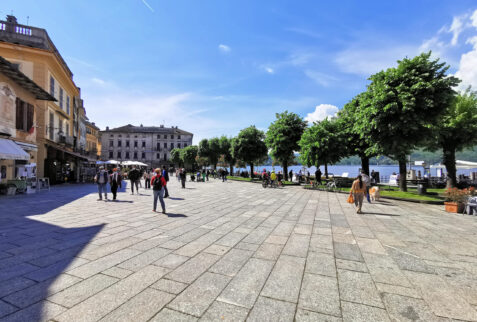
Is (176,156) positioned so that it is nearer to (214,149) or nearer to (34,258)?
(214,149)

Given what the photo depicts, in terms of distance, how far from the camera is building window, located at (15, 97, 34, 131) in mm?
15726

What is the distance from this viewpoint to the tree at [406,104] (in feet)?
46.1

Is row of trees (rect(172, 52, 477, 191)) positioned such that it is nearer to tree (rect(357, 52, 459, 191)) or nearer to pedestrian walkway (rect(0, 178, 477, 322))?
tree (rect(357, 52, 459, 191))

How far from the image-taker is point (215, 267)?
4047mm

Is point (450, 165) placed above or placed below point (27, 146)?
below

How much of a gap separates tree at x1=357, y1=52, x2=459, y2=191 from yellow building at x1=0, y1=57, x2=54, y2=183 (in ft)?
73.2

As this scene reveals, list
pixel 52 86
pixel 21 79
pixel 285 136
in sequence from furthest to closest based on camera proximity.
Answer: pixel 285 136, pixel 52 86, pixel 21 79

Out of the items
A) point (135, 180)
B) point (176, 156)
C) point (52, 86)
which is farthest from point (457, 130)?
point (176, 156)

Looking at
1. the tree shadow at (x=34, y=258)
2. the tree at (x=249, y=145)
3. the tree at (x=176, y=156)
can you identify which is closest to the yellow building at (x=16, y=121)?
the tree shadow at (x=34, y=258)

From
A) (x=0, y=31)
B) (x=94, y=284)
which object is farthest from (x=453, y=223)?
(x=0, y=31)

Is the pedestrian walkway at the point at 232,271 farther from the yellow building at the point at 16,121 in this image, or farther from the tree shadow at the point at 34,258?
the yellow building at the point at 16,121

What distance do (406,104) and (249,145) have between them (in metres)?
24.1

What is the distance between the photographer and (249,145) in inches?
1436

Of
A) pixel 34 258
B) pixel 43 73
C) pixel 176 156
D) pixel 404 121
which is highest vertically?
pixel 43 73
